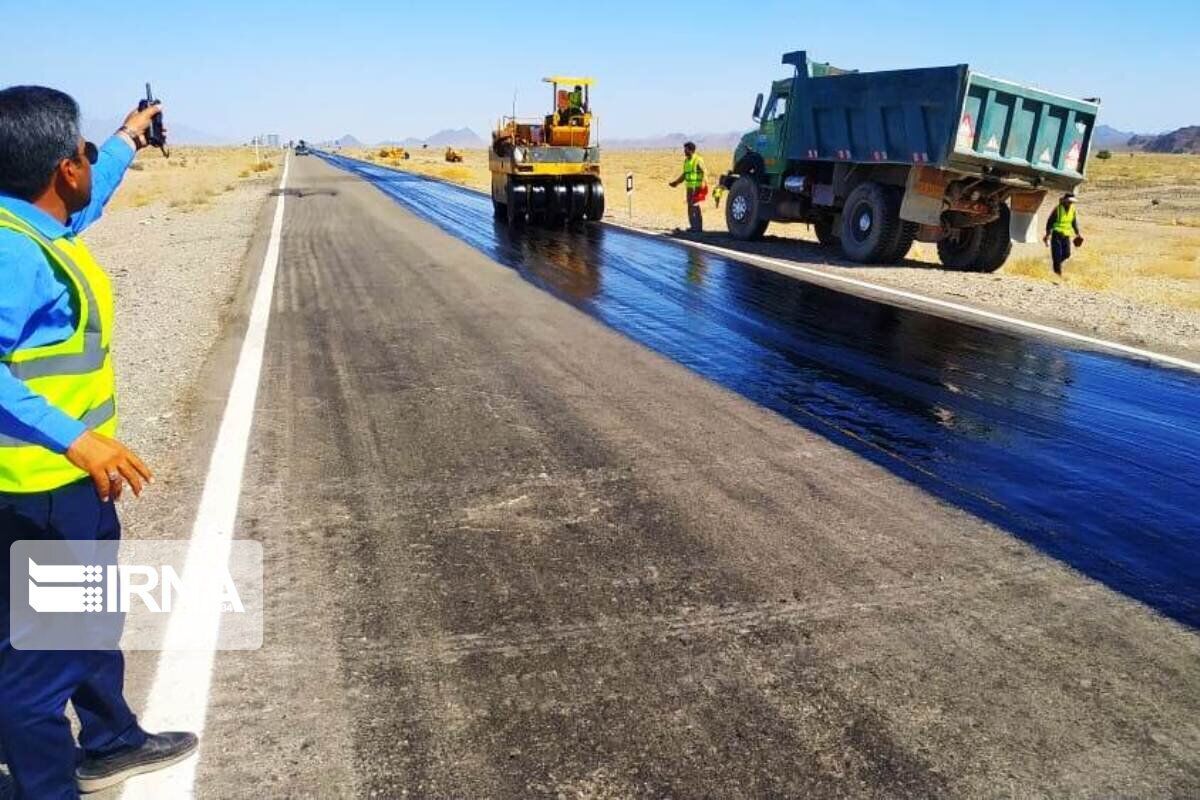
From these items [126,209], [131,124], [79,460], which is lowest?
[126,209]

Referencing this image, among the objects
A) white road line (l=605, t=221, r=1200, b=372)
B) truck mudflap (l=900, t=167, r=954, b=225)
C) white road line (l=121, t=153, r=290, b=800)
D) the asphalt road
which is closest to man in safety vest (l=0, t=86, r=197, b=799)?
white road line (l=121, t=153, r=290, b=800)

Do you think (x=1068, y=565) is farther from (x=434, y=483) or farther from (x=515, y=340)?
(x=515, y=340)

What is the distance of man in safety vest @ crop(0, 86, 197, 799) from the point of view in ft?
6.90

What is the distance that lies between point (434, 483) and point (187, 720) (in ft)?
6.67

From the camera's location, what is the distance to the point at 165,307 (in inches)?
400

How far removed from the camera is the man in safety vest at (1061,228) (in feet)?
46.3

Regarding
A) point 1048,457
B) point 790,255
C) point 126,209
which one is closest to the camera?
point 1048,457

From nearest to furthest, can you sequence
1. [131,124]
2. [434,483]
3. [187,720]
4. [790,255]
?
[187,720] < [131,124] < [434,483] < [790,255]

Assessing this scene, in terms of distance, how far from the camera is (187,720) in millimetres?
2807

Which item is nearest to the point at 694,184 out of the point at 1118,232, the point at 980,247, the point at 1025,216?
the point at 980,247

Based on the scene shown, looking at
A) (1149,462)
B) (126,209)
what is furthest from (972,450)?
(126,209)

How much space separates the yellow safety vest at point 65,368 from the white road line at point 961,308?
873 cm

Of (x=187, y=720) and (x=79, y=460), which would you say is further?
(x=187, y=720)

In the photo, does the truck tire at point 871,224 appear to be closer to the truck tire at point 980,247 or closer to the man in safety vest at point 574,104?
the truck tire at point 980,247
